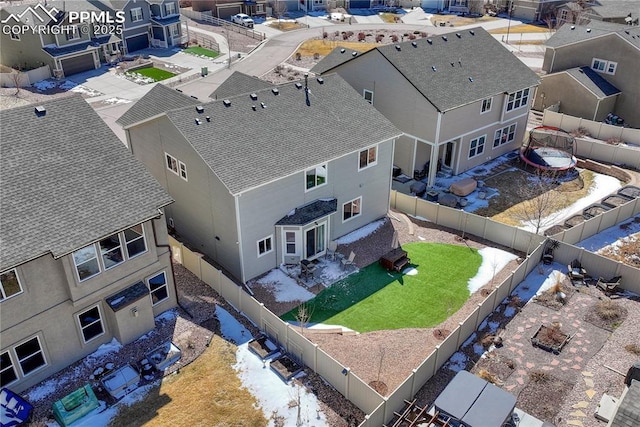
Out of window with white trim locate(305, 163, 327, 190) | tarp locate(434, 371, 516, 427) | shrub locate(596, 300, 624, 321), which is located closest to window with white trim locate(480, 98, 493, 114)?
window with white trim locate(305, 163, 327, 190)

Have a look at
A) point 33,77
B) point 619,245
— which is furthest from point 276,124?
point 33,77

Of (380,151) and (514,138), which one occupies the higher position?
(380,151)

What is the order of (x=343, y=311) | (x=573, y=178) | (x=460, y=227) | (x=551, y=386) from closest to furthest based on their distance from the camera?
1. (x=551, y=386)
2. (x=343, y=311)
3. (x=460, y=227)
4. (x=573, y=178)

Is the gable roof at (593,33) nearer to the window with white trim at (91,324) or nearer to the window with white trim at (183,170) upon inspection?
the window with white trim at (183,170)

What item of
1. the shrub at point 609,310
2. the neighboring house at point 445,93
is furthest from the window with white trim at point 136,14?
the shrub at point 609,310

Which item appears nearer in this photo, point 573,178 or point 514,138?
point 573,178

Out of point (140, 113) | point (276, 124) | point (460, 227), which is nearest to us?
point (276, 124)

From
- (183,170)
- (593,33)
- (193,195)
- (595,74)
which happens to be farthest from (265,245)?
(593,33)

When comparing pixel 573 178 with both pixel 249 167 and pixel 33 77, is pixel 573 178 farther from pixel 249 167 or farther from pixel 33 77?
pixel 33 77
